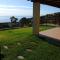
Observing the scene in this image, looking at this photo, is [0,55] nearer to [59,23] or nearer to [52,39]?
[52,39]

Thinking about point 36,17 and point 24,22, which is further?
point 24,22

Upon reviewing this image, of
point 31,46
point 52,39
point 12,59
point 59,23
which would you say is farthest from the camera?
point 59,23

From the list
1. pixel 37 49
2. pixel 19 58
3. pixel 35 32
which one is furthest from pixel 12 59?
pixel 35 32

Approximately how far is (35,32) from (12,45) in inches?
96.4

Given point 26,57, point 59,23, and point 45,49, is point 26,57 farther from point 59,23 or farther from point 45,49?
point 59,23

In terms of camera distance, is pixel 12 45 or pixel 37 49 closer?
pixel 37 49

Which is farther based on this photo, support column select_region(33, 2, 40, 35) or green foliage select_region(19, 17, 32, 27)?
green foliage select_region(19, 17, 32, 27)

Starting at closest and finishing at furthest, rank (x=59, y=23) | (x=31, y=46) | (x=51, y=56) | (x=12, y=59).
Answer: (x=12, y=59) < (x=51, y=56) < (x=31, y=46) < (x=59, y=23)

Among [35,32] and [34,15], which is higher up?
[34,15]

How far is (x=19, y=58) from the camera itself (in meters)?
4.86

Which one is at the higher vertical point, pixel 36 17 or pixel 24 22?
pixel 36 17

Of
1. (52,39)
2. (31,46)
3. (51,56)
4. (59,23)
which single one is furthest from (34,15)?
(59,23)

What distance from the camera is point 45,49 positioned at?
597 centimetres

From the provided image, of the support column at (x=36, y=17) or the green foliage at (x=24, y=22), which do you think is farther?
the green foliage at (x=24, y=22)
